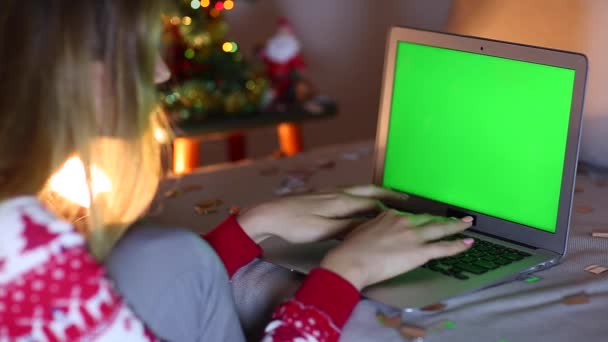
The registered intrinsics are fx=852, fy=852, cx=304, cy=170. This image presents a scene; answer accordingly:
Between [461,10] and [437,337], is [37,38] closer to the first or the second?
[437,337]

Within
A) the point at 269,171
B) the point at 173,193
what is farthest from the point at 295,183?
the point at 173,193

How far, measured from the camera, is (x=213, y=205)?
1.30m

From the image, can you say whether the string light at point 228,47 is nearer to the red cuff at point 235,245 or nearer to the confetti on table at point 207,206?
the confetti on table at point 207,206

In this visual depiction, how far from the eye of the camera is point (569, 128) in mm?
1031

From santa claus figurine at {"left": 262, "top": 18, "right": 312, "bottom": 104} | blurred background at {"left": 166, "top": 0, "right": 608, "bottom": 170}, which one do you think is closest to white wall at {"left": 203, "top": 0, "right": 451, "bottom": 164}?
blurred background at {"left": 166, "top": 0, "right": 608, "bottom": 170}

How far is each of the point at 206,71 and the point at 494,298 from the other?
5.74ft

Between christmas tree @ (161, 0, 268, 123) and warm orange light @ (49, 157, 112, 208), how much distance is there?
56.9 inches

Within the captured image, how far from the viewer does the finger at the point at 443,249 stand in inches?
36.2

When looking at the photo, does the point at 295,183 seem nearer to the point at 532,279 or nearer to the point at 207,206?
the point at 207,206

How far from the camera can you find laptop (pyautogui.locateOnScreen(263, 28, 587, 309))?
39.5 inches

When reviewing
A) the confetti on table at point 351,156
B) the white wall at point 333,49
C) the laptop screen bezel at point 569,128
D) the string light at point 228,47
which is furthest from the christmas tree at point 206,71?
the laptop screen bezel at point 569,128

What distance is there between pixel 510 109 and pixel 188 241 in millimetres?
510

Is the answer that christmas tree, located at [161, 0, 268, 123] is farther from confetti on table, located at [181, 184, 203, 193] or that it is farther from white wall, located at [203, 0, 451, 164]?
confetti on table, located at [181, 184, 203, 193]

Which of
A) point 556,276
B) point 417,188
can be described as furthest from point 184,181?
point 556,276
